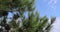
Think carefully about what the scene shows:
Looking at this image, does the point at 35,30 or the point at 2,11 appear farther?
the point at 35,30

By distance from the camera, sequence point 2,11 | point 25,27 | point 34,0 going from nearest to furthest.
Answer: point 2,11
point 25,27
point 34,0

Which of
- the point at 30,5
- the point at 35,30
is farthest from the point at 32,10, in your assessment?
the point at 35,30

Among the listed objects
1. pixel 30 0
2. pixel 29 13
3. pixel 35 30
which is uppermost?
pixel 30 0

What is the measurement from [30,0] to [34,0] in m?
0.26

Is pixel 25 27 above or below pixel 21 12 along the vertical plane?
below

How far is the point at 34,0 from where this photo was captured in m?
5.96

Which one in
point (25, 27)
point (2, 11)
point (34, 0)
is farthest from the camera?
point (34, 0)

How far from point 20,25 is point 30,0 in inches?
27.7

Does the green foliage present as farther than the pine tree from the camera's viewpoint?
No

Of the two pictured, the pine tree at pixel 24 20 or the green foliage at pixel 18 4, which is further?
the pine tree at pixel 24 20

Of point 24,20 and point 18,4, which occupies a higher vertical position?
point 18,4

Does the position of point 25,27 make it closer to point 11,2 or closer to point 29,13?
point 29,13

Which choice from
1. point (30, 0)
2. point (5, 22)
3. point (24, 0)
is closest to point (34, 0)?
point (30, 0)

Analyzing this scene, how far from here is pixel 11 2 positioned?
517 centimetres
